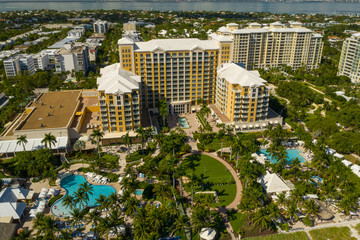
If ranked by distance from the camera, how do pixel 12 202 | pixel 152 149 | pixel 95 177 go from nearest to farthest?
pixel 12 202 < pixel 95 177 < pixel 152 149

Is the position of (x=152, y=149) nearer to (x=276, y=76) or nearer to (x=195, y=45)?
(x=195, y=45)

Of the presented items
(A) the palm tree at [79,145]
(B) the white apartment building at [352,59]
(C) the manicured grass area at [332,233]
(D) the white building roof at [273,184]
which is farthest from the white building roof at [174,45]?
(B) the white apartment building at [352,59]

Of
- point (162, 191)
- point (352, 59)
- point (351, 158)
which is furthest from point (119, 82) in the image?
point (352, 59)

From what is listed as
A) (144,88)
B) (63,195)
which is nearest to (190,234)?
(63,195)

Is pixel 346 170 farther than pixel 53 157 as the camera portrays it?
No

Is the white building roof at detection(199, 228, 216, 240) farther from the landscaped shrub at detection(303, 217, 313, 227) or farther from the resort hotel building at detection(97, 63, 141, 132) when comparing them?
the resort hotel building at detection(97, 63, 141, 132)

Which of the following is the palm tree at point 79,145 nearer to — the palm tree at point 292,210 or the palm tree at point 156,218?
Answer: the palm tree at point 156,218

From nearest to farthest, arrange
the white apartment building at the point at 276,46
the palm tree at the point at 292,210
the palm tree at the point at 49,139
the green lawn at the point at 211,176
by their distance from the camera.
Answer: the palm tree at the point at 292,210 < the green lawn at the point at 211,176 < the palm tree at the point at 49,139 < the white apartment building at the point at 276,46
